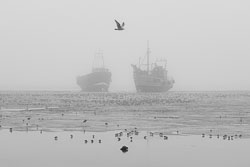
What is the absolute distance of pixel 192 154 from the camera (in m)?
26.4

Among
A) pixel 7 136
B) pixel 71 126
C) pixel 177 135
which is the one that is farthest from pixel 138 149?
pixel 71 126

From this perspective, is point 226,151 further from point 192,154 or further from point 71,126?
point 71,126

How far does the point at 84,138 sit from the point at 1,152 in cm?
769

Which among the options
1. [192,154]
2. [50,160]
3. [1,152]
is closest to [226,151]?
[192,154]

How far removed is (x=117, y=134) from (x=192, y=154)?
8.88 m

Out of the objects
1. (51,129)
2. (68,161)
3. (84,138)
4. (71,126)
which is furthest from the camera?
(71,126)

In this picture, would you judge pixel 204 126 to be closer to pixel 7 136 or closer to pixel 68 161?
pixel 7 136

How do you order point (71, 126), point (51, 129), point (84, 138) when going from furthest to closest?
point (71, 126)
point (51, 129)
point (84, 138)

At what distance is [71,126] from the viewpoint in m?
42.2

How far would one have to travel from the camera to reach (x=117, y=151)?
2748 centimetres

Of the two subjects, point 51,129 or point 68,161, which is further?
point 51,129

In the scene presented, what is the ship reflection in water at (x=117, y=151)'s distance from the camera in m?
23.7

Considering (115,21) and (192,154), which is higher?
(115,21)

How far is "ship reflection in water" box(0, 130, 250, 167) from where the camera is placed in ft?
77.9
